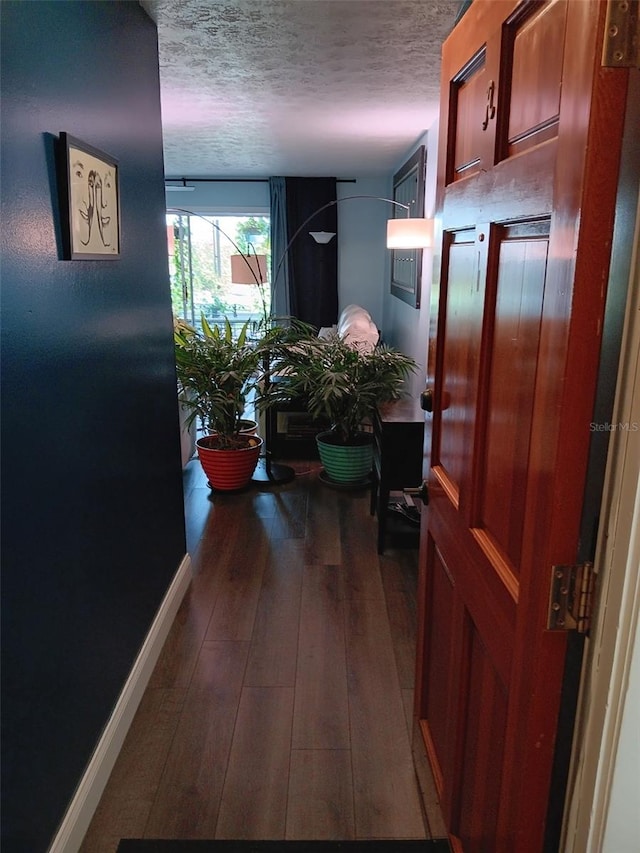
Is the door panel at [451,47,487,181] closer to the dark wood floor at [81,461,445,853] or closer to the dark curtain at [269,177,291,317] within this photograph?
the dark wood floor at [81,461,445,853]

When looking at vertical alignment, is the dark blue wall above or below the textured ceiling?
below

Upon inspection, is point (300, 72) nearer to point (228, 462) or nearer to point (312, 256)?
point (228, 462)

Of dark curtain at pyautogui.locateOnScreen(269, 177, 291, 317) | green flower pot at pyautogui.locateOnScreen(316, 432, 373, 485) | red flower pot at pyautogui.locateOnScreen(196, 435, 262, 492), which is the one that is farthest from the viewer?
dark curtain at pyautogui.locateOnScreen(269, 177, 291, 317)

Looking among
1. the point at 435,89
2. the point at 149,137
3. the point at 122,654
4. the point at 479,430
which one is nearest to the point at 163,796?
the point at 122,654

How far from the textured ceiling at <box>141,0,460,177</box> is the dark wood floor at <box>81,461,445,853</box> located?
228 centimetres

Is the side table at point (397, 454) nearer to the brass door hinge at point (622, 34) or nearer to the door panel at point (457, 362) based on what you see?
the door panel at point (457, 362)

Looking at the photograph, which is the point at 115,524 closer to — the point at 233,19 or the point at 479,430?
the point at 479,430

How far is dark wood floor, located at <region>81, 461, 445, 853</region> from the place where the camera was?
5.61 feet

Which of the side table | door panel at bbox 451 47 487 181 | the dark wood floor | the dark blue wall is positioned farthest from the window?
door panel at bbox 451 47 487 181

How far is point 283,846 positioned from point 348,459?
254 cm

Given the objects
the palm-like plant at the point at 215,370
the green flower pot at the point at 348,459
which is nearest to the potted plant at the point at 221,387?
the palm-like plant at the point at 215,370

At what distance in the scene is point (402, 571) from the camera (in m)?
3.04

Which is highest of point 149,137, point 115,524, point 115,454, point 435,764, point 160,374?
point 149,137

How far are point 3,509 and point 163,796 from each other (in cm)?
103
